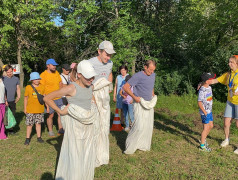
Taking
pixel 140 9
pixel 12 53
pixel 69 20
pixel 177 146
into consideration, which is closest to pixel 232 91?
pixel 177 146

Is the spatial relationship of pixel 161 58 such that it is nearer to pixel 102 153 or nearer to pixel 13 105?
pixel 13 105

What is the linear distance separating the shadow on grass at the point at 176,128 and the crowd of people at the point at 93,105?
0.86m

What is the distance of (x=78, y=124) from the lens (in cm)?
332

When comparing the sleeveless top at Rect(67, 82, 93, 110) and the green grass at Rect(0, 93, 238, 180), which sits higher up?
the sleeveless top at Rect(67, 82, 93, 110)

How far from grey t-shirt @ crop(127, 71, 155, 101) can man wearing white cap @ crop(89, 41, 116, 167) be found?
0.57 m

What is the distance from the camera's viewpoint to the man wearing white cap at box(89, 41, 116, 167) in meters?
4.13

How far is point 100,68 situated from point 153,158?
2.18 metres

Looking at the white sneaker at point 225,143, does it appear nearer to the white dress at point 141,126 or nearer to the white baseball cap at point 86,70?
the white dress at point 141,126

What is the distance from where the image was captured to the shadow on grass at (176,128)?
6.15 metres

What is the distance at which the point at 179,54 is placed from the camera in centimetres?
1541

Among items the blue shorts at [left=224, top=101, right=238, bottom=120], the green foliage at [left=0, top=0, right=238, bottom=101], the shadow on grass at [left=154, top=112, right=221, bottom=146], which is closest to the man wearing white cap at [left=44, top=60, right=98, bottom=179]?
the shadow on grass at [left=154, top=112, right=221, bottom=146]

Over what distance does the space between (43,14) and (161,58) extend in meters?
10.5

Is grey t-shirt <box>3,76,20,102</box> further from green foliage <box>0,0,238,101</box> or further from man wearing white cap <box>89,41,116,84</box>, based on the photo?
green foliage <box>0,0,238,101</box>

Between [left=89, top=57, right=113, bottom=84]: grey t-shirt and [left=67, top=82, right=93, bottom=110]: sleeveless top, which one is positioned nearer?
[left=67, top=82, right=93, bottom=110]: sleeveless top
